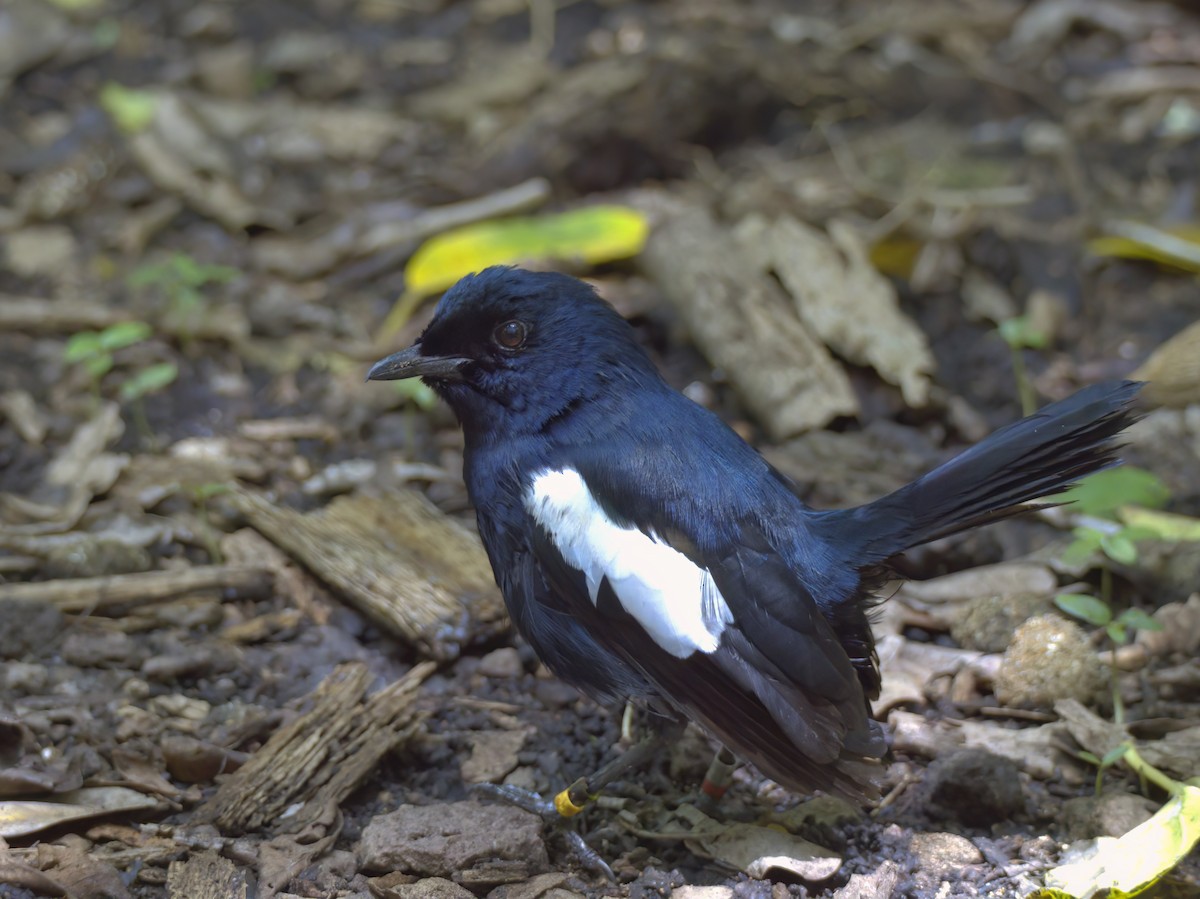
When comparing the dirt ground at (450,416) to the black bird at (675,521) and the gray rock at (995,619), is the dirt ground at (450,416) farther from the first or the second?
the black bird at (675,521)

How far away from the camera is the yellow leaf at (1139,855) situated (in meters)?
2.58

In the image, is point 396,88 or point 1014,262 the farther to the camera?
point 396,88

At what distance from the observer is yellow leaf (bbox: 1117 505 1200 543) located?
362 centimetres

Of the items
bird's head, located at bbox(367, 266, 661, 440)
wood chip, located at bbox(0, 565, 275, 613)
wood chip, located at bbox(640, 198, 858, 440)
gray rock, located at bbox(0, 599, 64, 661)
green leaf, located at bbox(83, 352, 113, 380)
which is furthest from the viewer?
wood chip, located at bbox(640, 198, 858, 440)

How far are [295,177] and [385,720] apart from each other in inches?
144

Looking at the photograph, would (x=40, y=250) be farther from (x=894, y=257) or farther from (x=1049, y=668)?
(x=1049, y=668)

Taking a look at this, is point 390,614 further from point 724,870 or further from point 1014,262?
point 1014,262

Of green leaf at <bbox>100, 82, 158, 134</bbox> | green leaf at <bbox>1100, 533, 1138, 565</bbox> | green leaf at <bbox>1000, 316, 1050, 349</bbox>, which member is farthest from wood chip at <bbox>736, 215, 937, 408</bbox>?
green leaf at <bbox>100, 82, 158, 134</bbox>

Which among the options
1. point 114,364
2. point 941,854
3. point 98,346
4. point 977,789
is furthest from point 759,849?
point 114,364

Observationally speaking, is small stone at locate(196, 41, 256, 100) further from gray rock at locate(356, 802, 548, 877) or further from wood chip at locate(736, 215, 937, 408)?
gray rock at locate(356, 802, 548, 877)

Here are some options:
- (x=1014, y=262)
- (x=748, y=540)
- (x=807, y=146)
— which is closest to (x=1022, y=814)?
(x=748, y=540)

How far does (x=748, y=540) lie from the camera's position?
2.91 m

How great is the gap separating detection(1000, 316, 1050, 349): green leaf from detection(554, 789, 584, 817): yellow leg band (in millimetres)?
2572

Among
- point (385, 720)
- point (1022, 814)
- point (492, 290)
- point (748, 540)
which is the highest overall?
point (492, 290)
